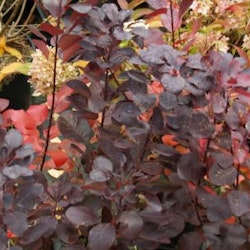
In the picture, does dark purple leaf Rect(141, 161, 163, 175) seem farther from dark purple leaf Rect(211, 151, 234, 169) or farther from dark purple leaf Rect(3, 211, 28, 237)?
dark purple leaf Rect(3, 211, 28, 237)

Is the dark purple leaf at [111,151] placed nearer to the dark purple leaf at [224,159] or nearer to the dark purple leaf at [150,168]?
the dark purple leaf at [150,168]

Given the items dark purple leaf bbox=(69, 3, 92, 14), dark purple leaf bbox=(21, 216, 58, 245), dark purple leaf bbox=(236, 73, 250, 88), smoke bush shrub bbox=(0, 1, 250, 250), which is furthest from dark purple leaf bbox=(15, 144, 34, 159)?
dark purple leaf bbox=(236, 73, 250, 88)

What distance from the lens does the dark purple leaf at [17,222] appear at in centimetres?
84

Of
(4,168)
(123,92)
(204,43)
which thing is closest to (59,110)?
(123,92)

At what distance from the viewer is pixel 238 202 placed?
0.89 metres

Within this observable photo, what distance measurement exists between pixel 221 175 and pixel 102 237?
20 cm

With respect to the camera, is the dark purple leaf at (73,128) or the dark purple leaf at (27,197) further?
the dark purple leaf at (73,128)

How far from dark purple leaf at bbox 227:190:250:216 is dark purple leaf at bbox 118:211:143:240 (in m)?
0.14

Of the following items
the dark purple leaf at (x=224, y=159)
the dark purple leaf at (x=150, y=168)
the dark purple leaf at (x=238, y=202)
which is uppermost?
the dark purple leaf at (x=224, y=159)

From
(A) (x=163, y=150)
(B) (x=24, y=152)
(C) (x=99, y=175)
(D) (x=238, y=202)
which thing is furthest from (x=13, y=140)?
(D) (x=238, y=202)

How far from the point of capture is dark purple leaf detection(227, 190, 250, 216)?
34.5 inches

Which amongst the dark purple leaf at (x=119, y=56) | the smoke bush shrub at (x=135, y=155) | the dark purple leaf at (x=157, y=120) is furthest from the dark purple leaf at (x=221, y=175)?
the dark purple leaf at (x=119, y=56)

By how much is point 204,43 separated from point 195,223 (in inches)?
25.5

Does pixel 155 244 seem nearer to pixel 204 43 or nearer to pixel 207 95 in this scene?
pixel 207 95
